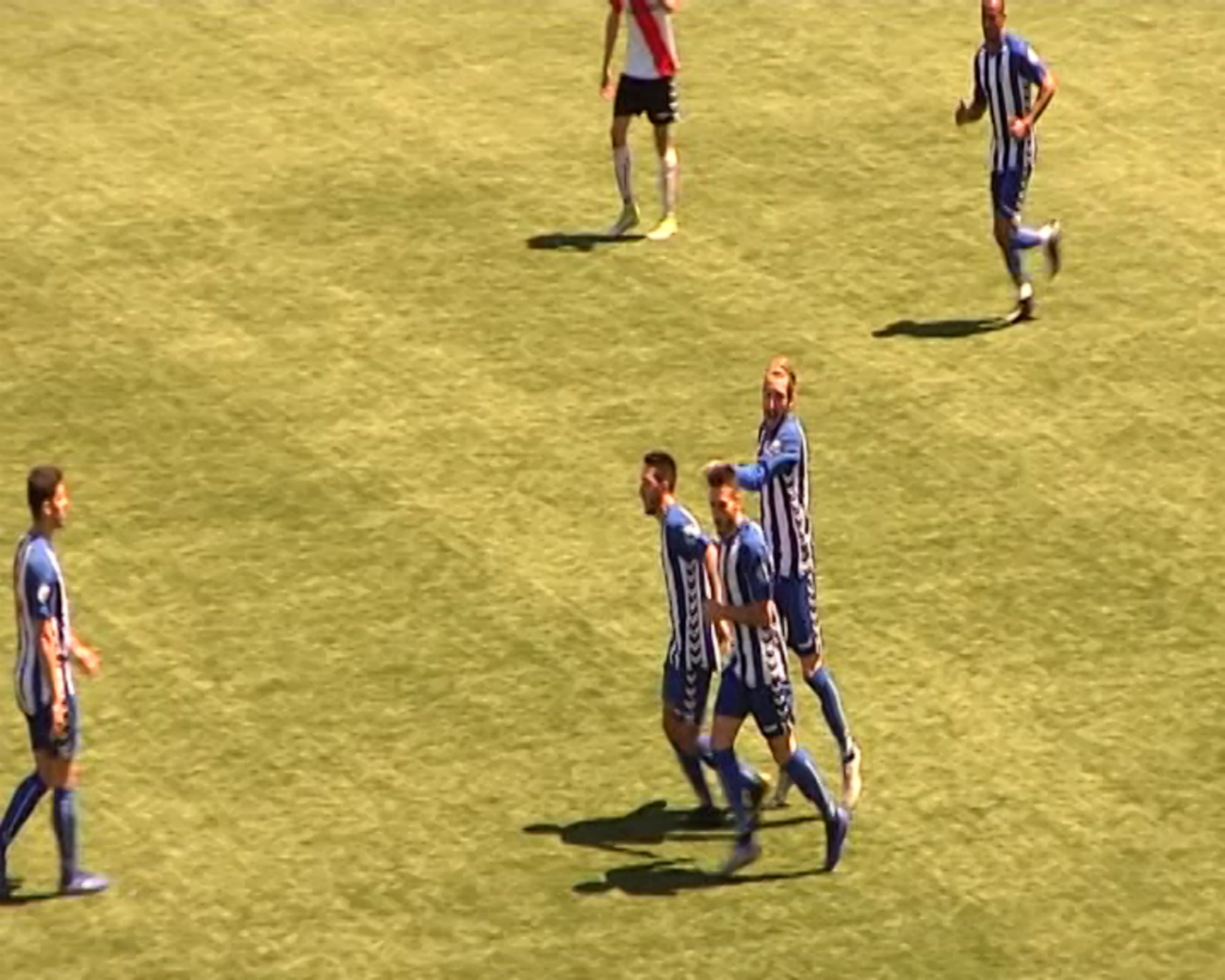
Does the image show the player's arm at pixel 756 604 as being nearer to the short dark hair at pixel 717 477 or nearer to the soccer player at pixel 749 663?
the soccer player at pixel 749 663

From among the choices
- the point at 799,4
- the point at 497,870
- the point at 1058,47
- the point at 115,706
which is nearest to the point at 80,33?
the point at 799,4

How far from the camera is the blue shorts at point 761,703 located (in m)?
20.3

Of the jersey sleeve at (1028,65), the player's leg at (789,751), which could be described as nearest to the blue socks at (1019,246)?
the jersey sleeve at (1028,65)

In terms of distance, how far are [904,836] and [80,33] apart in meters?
15.7

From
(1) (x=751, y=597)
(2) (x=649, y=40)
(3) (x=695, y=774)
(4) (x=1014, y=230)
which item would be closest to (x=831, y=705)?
(3) (x=695, y=774)

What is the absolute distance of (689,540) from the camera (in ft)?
68.1

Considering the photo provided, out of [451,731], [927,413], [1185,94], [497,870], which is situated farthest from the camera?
[1185,94]

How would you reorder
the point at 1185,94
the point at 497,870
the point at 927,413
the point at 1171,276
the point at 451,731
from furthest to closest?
the point at 1185,94, the point at 1171,276, the point at 927,413, the point at 451,731, the point at 497,870

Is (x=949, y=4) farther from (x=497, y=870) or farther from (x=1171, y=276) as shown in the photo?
(x=497, y=870)

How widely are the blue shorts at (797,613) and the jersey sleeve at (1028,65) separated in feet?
25.6

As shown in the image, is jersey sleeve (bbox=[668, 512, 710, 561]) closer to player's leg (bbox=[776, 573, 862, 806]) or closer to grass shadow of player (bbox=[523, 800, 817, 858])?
player's leg (bbox=[776, 573, 862, 806])

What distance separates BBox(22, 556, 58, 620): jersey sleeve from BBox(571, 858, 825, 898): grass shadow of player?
3.43 m

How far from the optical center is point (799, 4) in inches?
1372

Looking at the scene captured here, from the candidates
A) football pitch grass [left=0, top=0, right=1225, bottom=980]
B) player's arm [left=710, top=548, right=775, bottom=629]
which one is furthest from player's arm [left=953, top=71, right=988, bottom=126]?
player's arm [left=710, top=548, right=775, bottom=629]
